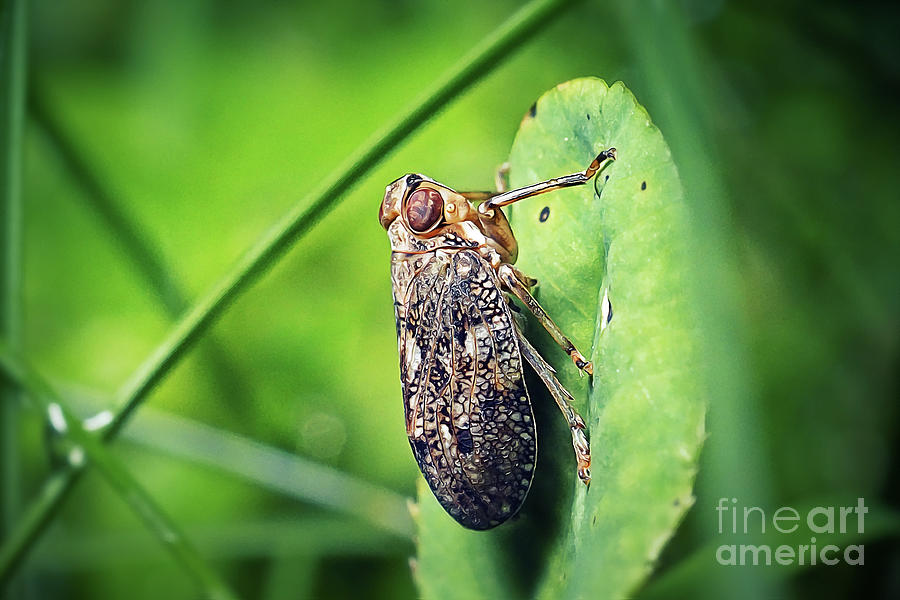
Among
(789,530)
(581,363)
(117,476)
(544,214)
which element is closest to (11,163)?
(117,476)

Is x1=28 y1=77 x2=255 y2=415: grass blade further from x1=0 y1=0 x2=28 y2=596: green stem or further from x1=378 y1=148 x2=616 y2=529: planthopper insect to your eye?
x1=378 y1=148 x2=616 y2=529: planthopper insect

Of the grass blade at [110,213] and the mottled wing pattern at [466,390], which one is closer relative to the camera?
the mottled wing pattern at [466,390]

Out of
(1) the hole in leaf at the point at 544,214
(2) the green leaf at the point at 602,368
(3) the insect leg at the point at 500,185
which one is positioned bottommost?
(2) the green leaf at the point at 602,368

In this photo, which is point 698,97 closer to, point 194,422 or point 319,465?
point 319,465

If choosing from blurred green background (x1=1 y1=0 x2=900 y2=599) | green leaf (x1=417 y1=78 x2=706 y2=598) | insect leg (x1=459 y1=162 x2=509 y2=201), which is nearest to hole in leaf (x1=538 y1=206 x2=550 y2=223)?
green leaf (x1=417 y1=78 x2=706 y2=598)

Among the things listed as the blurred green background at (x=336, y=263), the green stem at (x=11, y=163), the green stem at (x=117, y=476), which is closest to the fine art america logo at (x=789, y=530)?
the blurred green background at (x=336, y=263)

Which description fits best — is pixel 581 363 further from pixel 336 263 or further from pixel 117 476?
pixel 336 263

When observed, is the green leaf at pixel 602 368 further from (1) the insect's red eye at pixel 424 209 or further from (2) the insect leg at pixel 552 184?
(1) the insect's red eye at pixel 424 209
